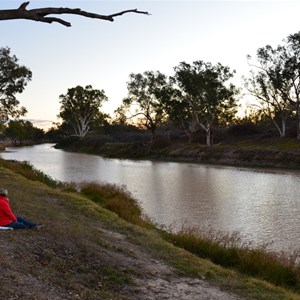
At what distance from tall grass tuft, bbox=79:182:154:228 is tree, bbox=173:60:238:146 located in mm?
44859

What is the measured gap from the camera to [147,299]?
23.6 ft

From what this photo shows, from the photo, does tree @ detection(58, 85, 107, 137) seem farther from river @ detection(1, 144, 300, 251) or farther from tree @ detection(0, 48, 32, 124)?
river @ detection(1, 144, 300, 251)

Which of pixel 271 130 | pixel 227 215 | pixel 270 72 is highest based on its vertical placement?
pixel 270 72

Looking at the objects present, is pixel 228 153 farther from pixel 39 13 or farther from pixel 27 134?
pixel 27 134

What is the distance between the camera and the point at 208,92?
6500 cm

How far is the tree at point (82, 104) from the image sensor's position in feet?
335

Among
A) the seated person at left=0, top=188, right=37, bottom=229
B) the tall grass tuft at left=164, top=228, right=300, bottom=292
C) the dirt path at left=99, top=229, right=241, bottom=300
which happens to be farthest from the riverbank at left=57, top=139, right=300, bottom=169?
the seated person at left=0, top=188, right=37, bottom=229

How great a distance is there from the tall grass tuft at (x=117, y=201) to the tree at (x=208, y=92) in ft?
147

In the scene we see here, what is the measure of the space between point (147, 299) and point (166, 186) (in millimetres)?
21971

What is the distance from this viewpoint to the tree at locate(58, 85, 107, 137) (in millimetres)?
102125

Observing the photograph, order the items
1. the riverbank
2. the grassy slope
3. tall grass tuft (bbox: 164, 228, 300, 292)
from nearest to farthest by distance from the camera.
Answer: the grassy slope, tall grass tuft (bbox: 164, 228, 300, 292), the riverbank

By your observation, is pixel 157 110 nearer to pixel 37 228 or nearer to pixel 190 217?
pixel 190 217

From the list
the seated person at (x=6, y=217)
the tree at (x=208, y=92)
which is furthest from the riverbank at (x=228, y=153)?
the seated person at (x=6, y=217)

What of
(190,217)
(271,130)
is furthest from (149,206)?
(271,130)
